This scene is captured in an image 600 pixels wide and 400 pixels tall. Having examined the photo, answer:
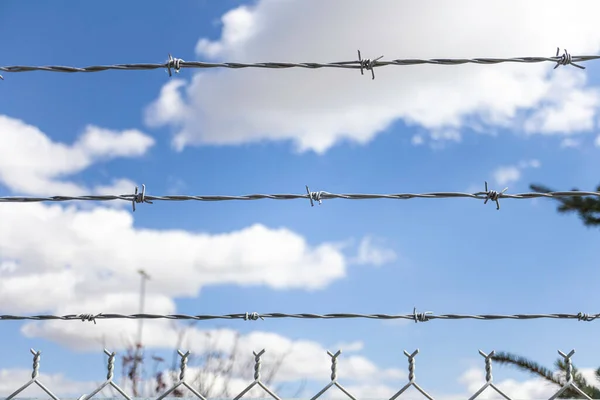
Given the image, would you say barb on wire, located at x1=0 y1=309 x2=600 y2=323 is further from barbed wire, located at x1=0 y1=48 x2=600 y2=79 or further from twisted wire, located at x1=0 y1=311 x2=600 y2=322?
barbed wire, located at x1=0 y1=48 x2=600 y2=79

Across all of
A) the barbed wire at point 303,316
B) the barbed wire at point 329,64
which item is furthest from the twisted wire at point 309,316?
the barbed wire at point 329,64

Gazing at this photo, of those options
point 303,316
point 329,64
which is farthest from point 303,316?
point 329,64

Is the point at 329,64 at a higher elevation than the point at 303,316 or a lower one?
higher

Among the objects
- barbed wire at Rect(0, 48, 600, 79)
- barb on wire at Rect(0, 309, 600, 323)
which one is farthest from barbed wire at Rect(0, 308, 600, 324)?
barbed wire at Rect(0, 48, 600, 79)

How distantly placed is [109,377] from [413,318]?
0.86 metres

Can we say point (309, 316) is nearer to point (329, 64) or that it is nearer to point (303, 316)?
point (303, 316)

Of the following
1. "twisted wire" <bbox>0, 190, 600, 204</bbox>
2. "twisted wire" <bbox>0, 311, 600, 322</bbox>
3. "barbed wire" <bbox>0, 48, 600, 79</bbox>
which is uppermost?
"barbed wire" <bbox>0, 48, 600, 79</bbox>

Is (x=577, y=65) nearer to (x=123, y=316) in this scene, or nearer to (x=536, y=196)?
(x=536, y=196)

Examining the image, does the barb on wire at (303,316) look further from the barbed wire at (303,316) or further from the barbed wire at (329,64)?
the barbed wire at (329,64)

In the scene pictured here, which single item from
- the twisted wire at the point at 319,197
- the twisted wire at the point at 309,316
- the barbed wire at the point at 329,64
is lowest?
the twisted wire at the point at 309,316

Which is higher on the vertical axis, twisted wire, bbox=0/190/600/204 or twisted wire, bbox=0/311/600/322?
twisted wire, bbox=0/190/600/204

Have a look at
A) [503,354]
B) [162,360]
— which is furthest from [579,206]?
[162,360]

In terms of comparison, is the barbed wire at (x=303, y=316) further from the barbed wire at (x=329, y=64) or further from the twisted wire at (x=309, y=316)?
the barbed wire at (x=329, y=64)

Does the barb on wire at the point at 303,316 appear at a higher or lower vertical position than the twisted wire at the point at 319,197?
lower
